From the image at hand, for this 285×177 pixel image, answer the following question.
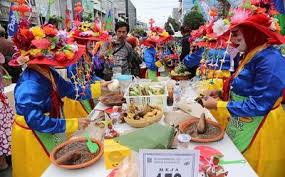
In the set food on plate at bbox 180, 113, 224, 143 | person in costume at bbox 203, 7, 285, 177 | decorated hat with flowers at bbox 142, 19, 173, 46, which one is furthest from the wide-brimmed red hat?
decorated hat with flowers at bbox 142, 19, 173, 46

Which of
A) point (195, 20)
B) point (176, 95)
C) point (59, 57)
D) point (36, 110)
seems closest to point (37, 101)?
point (36, 110)

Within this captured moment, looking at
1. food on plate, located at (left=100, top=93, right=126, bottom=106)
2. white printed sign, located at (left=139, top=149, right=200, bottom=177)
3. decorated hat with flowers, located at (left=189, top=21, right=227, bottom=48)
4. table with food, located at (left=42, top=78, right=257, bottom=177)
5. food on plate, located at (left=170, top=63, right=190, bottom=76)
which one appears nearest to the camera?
white printed sign, located at (left=139, top=149, right=200, bottom=177)

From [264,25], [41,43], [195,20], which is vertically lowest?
[41,43]

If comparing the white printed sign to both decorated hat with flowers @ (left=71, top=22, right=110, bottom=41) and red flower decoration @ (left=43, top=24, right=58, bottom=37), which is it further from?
decorated hat with flowers @ (left=71, top=22, right=110, bottom=41)

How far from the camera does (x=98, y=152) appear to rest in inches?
69.1

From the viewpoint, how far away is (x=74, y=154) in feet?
5.51

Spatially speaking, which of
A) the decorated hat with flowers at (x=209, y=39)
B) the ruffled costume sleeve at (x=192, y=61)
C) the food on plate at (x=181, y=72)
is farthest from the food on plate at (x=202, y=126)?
the ruffled costume sleeve at (x=192, y=61)

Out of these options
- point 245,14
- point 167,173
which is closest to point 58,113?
point 167,173

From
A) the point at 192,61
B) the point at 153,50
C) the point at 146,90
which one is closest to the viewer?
the point at 146,90

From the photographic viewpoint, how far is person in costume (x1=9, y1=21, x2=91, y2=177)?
1896mm

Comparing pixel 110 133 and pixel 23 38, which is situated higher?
pixel 23 38

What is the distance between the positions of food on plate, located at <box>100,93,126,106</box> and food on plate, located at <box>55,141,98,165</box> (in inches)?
35.5

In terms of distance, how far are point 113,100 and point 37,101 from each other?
974 millimetres

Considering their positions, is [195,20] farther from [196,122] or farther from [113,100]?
[196,122]
